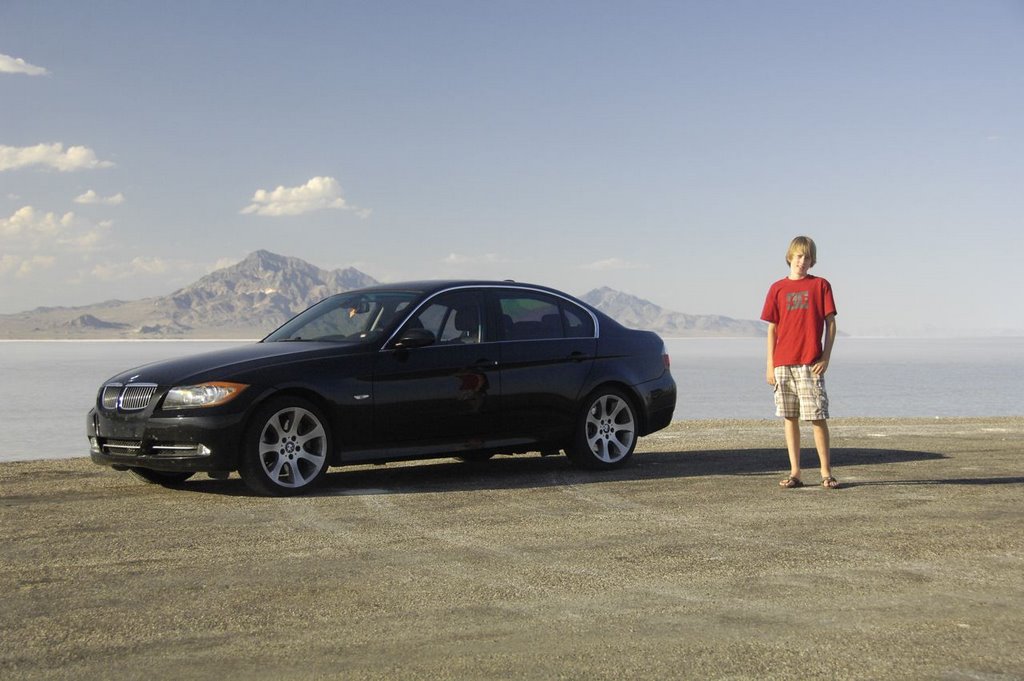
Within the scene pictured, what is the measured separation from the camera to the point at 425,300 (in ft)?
31.8

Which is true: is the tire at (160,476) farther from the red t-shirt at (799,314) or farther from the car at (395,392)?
the red t-shirt at (799,314)

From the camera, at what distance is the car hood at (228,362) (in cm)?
859

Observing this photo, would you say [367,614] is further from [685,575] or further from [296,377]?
[296,377]

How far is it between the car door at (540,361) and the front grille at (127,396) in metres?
2.84

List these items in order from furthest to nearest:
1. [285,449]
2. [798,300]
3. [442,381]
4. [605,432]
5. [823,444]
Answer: [605,432] → [442,381] → [823,444] → [798,300] → [285,449]

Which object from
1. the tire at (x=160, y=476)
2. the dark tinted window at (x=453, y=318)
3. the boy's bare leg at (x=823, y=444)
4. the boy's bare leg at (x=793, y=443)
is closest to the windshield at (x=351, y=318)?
the dark tinted window at (x=453, y=318)

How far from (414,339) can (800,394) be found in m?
2.98

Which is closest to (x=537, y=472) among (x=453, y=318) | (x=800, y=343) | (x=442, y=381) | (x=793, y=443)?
(x=442, y=381)

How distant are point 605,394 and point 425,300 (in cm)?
194

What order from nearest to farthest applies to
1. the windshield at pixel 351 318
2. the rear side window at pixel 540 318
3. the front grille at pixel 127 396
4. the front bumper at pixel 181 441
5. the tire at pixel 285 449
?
the front bumper at pixel 181 441 → the tire at pixel 285 449 → the front grille at pixel 127 396 → the windshield at pixel 351 318 → the rear side window at pixel 540 318

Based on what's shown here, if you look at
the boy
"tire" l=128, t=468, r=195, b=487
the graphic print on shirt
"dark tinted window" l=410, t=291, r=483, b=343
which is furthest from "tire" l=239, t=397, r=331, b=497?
the graphic print on shirt

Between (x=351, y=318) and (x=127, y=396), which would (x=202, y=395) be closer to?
(x=127, y=396)

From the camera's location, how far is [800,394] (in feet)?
29.3

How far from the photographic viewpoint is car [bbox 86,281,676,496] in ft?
28.1
